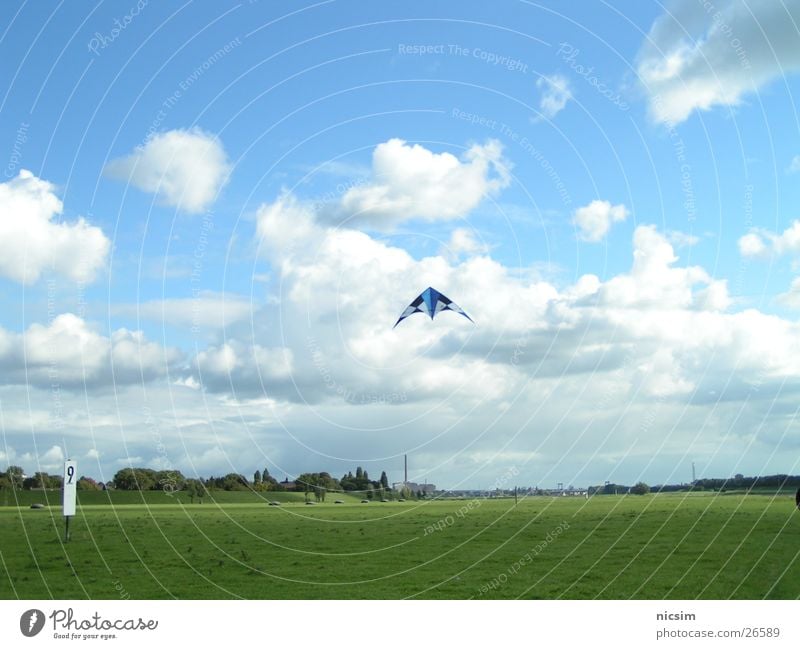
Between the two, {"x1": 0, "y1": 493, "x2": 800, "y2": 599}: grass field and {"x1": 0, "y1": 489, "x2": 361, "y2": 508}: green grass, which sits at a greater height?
{"x1": 0, "y1": 489, "x2": 361, "y2": 508}: green grass

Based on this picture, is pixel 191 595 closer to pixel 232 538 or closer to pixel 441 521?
pixel 232 538

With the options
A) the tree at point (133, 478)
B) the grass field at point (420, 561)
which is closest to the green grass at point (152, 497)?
the tree at point (133, 478)

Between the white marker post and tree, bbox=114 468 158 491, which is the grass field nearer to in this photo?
the white marker post

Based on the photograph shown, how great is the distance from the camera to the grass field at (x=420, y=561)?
26.6m

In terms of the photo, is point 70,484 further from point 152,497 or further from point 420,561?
point 152,497

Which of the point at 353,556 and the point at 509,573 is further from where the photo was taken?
the point at 353,556

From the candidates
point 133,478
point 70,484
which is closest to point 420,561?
point 70,484

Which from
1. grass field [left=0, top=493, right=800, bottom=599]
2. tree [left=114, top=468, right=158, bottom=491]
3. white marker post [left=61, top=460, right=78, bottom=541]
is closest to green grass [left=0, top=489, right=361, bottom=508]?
tree [left=114, top=468, right=158, bottom=491]

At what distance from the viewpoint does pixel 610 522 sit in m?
50.4

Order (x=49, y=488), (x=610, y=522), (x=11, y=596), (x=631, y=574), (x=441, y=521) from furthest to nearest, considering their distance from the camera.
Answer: (x=49, y=488), (x=441, y=521), (x=610, y=522), (x=631, y=574), (x=11, y=596)

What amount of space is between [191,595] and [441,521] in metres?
30.4

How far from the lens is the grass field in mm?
26641
